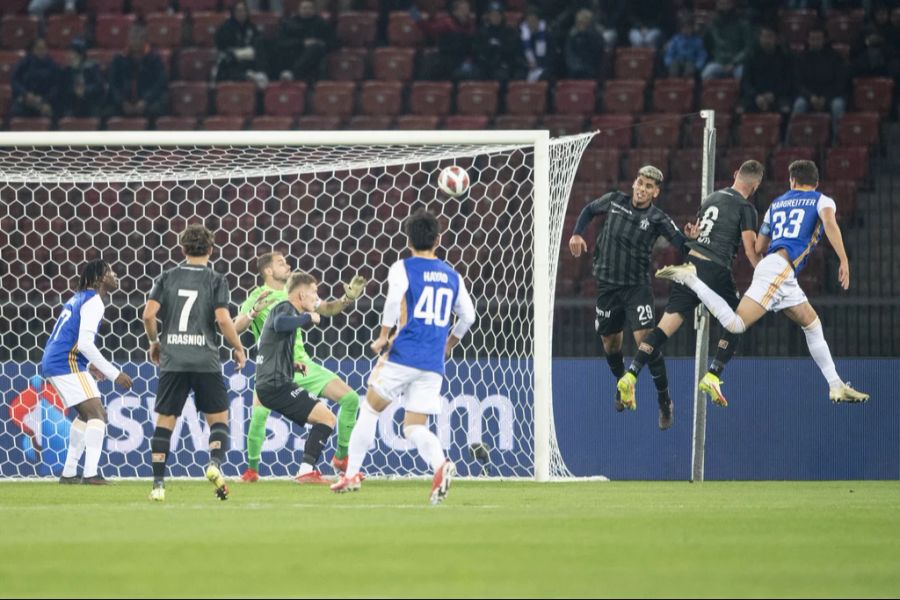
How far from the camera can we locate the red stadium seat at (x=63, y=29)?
2009 centimetres

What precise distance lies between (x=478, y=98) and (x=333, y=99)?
184 cm

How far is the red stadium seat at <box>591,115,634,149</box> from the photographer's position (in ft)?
55.4

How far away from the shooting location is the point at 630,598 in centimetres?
522

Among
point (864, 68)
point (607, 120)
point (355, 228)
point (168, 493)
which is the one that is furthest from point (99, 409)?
point (864, 68)

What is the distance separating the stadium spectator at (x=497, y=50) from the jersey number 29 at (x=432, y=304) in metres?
10.0

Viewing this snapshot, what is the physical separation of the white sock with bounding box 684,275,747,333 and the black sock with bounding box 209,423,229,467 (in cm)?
413

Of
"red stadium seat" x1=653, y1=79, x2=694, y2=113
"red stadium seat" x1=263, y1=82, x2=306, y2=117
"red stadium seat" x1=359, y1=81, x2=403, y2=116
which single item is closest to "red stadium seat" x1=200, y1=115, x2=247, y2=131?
"red stadium seat" x1=263, y1=82, x2=306, y2=117

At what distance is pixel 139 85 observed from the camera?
18547mm

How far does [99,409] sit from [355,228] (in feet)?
14.1

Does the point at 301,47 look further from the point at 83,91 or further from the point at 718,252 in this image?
the point at 718,252

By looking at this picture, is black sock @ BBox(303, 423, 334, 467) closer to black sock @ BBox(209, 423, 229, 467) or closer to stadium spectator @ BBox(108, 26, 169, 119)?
black sock @ BBox(209, 423, 229, 467)

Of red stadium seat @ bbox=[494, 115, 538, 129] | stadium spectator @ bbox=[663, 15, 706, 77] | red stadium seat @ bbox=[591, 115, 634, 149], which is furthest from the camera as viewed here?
stadium spectator @ bbox=[663, 15, 706, 77]

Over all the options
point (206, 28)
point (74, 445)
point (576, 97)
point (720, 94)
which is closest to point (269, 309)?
point (74, 445)

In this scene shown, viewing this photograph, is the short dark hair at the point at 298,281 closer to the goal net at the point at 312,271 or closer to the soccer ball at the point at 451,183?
the soccer ball at the point at 451,183
